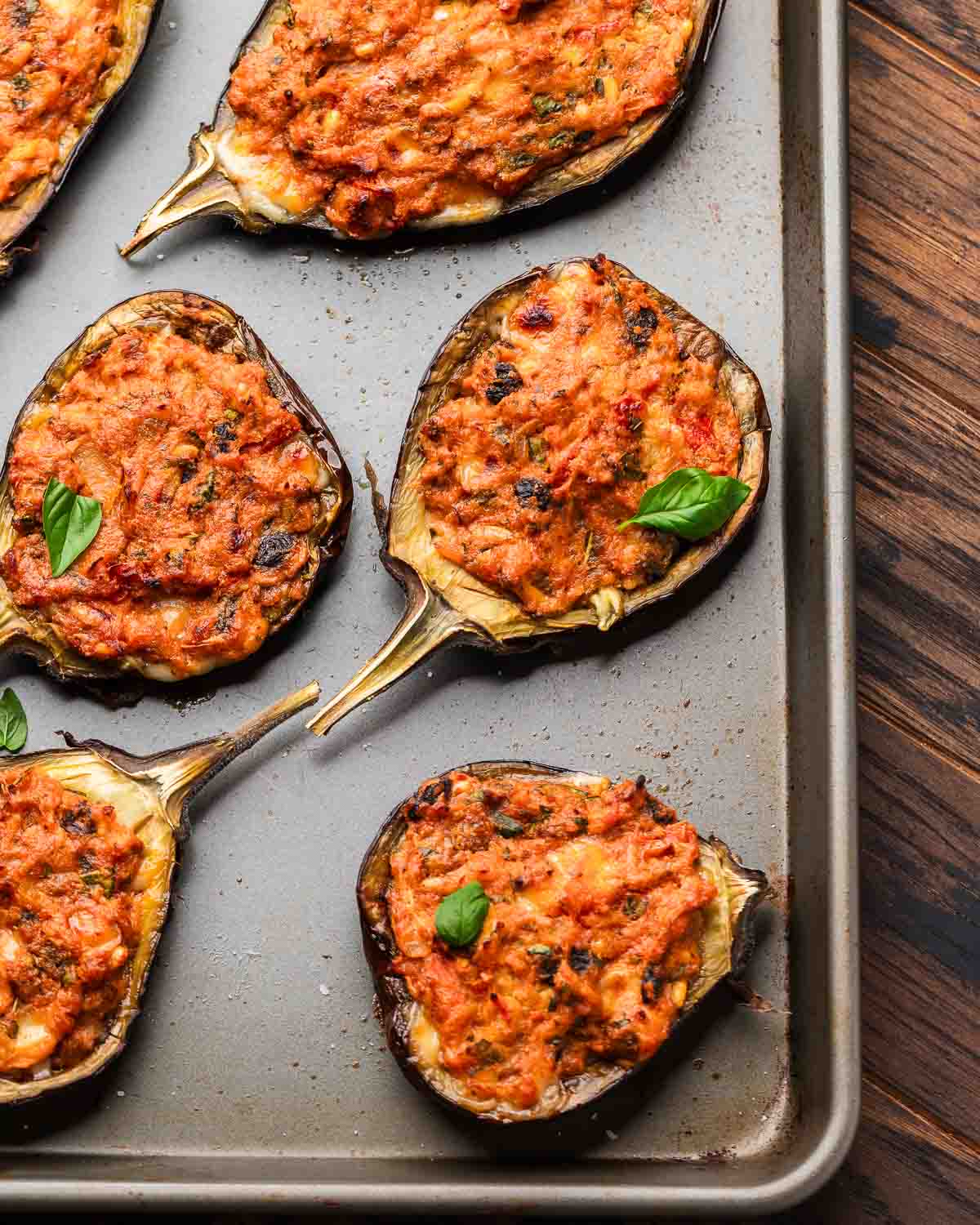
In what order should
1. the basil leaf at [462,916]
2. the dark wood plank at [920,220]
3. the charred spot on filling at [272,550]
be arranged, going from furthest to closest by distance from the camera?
the dark wood plank at [920,220]
the charred spot on filling at [272,550]
the basil leaf at [462,916]

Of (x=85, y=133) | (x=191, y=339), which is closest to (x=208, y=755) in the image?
(x=191, y=339)

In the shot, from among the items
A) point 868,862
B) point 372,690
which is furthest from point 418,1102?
point 868,862

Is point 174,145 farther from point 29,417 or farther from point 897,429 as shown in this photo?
point 897,429

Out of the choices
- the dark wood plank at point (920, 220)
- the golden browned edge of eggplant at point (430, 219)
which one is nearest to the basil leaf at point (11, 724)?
the golden browned edge of eggplant at point (430, 219)

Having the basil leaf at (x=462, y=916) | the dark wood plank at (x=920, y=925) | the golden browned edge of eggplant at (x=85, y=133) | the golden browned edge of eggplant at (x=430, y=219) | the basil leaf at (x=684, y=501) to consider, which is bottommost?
the dark wood plank at (x=920, y=925)

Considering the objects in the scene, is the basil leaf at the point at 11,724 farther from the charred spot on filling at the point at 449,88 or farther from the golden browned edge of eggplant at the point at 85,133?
the charred spot on filling at the point at 449,88

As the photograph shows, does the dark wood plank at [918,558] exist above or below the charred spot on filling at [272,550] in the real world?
below
